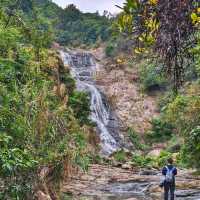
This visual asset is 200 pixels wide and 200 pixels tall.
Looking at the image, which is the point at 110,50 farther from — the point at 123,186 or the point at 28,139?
the point at 28,139

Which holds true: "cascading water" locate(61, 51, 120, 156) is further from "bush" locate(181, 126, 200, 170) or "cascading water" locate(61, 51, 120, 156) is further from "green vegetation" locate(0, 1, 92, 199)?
"green vegetation" locate(0, 1, 92, 199)

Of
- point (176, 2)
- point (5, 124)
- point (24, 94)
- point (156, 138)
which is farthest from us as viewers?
point (156, 138)

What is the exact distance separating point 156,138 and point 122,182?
50.1ft

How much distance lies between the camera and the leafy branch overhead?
124 inches

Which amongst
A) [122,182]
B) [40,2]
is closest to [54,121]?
[122,182]

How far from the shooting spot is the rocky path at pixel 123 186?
49.1ft

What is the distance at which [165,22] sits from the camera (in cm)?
323

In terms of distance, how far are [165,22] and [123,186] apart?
592 inches

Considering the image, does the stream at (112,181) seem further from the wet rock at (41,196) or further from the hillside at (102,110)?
the wet rock at (41,196)

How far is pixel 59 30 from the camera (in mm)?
57062

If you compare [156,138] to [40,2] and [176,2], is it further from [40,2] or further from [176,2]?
[40,2]

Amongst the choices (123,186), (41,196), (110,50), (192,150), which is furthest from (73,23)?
(41,196)

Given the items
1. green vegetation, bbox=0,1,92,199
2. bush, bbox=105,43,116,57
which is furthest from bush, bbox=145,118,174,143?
green vegetation, bbox=0,1,92,199

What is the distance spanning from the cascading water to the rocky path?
7547 mm
